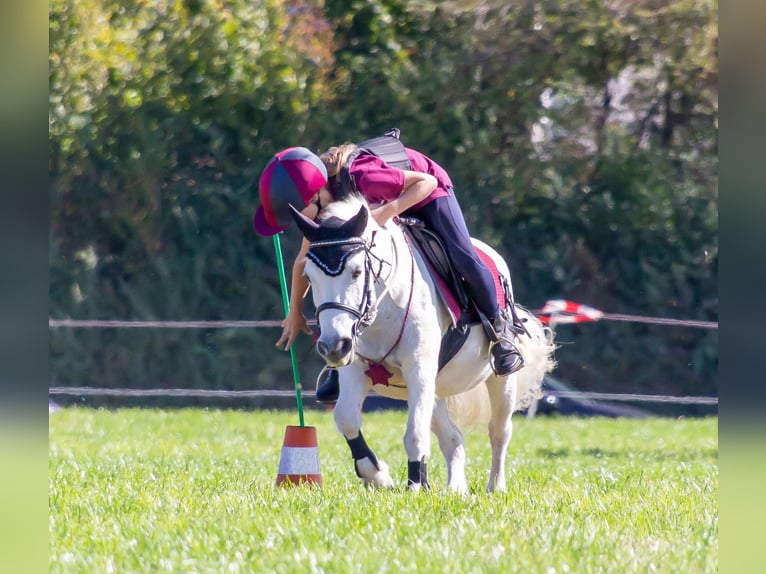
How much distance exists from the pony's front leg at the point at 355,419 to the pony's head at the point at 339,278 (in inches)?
22.0

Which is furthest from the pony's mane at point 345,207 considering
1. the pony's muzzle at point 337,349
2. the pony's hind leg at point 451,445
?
the pony's hind leg at point 451,445

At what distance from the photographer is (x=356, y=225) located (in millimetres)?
4516

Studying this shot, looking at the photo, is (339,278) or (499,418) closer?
(339,278)

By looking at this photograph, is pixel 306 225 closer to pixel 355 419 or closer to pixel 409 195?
pixel 409 195

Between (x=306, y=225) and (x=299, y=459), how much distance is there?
5.34 feet

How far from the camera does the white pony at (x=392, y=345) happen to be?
14.6 feet

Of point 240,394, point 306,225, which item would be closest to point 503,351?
point 306,225

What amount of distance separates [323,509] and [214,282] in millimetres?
9745

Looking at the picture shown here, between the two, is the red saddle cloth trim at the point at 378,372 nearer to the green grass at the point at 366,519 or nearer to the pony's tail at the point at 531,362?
the green grass at the point at 366,519

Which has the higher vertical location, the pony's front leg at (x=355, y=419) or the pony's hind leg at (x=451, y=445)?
the pony's front leg at (x=355, y=419)

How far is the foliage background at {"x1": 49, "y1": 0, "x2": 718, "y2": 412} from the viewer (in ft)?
45.8

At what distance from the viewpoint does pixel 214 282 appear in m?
14.0

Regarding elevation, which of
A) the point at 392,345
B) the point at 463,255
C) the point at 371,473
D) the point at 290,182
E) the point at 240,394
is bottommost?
the point at 240,394

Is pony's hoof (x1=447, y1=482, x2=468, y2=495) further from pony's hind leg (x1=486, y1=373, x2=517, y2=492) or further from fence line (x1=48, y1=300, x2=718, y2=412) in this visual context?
fence line (x1=48, y1=300, x2=718, y2=412)
